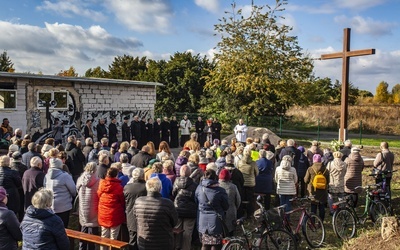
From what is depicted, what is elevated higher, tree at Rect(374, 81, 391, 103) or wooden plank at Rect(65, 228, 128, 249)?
tree at Rect(374, 81, 391, 103)

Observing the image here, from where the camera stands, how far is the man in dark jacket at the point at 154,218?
5.51 m

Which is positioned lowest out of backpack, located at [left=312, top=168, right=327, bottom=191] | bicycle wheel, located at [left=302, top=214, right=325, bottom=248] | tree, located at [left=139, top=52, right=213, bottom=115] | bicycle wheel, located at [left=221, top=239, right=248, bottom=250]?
bicycle wheel, located at [left=302, top=214, right=325, bottom=248]

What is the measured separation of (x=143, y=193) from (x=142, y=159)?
2.69 metres

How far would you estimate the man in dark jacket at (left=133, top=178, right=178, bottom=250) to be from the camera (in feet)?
18.1

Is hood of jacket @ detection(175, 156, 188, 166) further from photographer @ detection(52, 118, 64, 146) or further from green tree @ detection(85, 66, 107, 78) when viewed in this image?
green tree @ detection(85, 66, 107, 78)

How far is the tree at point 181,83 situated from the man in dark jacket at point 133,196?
30.0 metres

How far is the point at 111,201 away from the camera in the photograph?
6.30 metres

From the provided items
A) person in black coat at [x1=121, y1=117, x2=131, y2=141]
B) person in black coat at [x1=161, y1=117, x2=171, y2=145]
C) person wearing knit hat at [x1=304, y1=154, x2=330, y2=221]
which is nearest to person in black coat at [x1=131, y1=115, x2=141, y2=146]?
person in black coat at [x1=121, y1=117, x2=131, y2=141]

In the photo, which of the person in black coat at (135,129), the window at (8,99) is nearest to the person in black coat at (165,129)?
the person in black coat at (135,129)

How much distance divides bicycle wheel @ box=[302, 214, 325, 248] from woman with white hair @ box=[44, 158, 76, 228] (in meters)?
4.18

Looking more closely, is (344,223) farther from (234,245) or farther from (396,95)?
(396,95)

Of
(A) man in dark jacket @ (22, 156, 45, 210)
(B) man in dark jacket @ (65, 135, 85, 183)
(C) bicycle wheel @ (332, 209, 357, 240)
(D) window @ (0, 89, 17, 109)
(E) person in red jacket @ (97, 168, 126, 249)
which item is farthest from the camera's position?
(D) window @ (0, 89, 17, 109)

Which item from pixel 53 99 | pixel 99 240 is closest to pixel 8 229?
pixel 99 240

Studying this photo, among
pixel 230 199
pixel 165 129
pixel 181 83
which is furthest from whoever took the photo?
pixel 181 83
